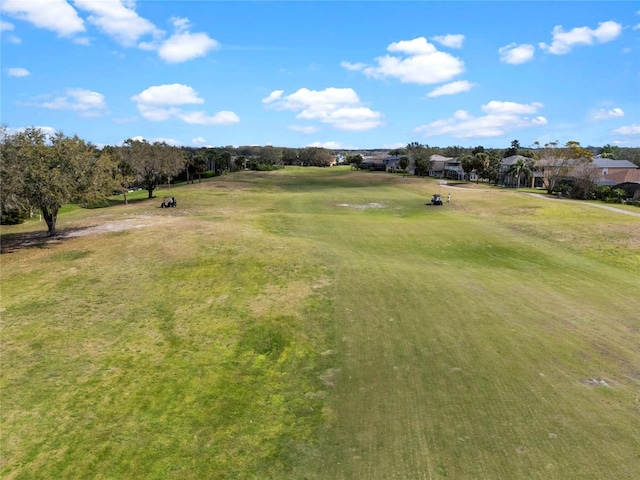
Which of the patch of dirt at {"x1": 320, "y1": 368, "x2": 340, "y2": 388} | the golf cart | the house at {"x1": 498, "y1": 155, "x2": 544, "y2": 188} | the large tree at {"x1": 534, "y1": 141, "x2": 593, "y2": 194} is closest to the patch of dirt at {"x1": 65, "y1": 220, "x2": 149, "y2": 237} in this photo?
the golf cart

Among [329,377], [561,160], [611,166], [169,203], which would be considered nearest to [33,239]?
[169,203]

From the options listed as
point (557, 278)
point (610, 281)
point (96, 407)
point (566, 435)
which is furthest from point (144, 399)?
point (610, 281)

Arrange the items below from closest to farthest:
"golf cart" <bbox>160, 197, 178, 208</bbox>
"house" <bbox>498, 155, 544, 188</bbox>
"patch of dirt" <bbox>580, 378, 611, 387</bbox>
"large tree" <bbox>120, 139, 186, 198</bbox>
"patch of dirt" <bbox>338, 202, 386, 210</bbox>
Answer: "patch of dirt" <bbox>580, 378, 611, 387</bbox> → "golf cart" <bbox>160, 197, 178, 208</bbox> → "patch of dirt" <bbox>338, 202, 386, 210</bbox> → "large tree" <bbox>120, 139, 186, 198</bbox> → "house" <bbox>498, 155, 544, 188</bbox>

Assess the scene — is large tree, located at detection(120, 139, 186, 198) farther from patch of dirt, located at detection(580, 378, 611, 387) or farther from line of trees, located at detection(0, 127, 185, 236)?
patch of dirt, located at detection(580, 378, 611, 387)

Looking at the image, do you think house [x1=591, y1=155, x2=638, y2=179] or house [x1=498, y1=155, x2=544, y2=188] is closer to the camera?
house [x1=591, y1=155, x2=638, y2=179]

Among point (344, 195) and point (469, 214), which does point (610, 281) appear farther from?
point (344, 195)

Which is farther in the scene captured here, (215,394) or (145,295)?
(145,295)

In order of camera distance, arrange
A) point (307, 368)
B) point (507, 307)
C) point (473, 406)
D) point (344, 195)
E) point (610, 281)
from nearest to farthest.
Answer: point (473, 406)
point (307, 368)
point (507, 307)
point (610, 281)
point (344, 195)
